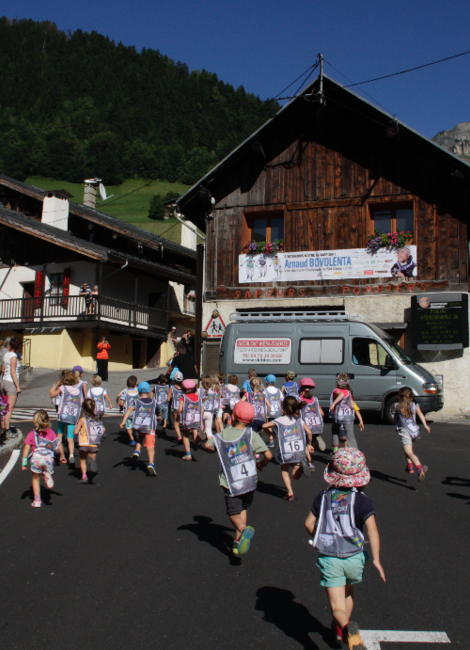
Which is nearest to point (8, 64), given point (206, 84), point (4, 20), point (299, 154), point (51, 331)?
point (4, 20)

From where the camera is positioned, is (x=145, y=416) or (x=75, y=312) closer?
(x=145, y=416)

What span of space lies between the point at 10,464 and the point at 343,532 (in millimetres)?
7551

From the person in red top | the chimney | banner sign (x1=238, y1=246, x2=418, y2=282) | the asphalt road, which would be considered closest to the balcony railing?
the person in red top

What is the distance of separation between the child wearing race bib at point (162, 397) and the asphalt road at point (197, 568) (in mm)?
4062

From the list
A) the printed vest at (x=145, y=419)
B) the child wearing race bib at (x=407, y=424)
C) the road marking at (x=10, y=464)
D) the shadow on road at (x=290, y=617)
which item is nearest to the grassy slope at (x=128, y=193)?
the road marking at (x=10, y=464)

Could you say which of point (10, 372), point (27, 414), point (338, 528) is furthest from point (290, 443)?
point (27, 414)

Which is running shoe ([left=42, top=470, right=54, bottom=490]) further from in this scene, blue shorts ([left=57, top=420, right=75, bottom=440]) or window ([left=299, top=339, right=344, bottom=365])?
window ([left=299, top=339, right=344, bottom=365])

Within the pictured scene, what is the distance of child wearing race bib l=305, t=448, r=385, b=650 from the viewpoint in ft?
13.0

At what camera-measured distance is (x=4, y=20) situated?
136125mm

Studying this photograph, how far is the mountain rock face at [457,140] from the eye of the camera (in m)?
171

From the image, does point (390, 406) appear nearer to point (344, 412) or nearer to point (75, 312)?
point (344, 412)

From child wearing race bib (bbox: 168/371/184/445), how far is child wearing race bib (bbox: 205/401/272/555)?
5.83 m

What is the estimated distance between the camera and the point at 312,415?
10148 mm

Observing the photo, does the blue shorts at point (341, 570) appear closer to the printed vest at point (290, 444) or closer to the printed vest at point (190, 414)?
the printed vest at point (290, 444)
